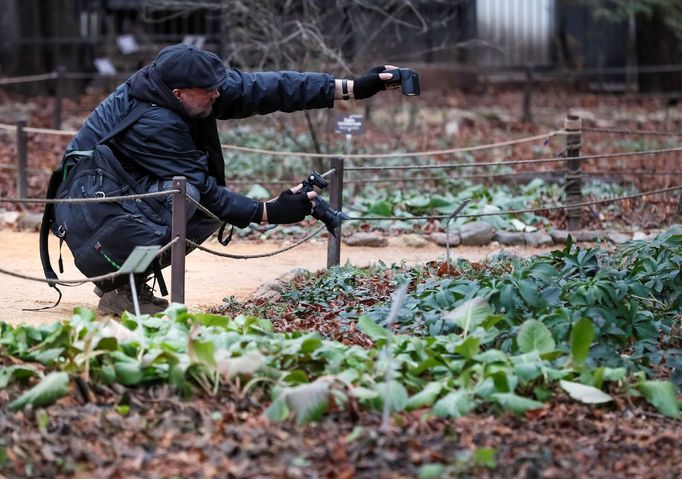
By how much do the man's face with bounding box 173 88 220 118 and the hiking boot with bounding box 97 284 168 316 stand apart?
3.69ft

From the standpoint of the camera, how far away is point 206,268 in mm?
8914

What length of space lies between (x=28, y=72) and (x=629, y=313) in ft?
52.8

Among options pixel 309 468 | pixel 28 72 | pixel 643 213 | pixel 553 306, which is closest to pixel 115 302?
pixel 553 306

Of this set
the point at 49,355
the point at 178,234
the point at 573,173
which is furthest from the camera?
the point at 573,173

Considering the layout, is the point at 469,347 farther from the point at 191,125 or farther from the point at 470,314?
the point at 191,125

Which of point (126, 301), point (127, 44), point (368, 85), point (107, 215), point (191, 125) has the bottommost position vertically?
point (126, 301)

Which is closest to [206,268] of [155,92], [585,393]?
[155,92]

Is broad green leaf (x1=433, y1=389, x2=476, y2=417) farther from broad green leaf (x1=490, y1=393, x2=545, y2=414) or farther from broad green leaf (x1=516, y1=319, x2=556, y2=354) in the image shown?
broad green leaf (x1=516, y1=319, x2=556, y2=354)

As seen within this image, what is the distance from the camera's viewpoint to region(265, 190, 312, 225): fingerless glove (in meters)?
→ 6.64

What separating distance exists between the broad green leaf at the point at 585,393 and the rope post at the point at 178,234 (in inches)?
94.6

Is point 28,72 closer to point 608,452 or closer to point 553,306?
point 553,306

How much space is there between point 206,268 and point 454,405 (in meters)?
4.51

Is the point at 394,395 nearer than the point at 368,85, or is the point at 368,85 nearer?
the point at 394,395

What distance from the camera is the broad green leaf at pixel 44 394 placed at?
461 cm
